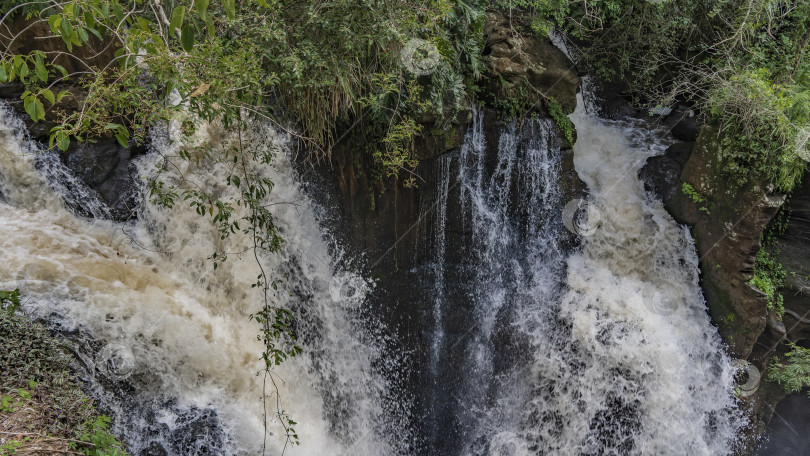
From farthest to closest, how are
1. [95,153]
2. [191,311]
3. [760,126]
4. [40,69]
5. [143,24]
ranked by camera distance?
[760,126], [95,153], [191,311], [143,24], [40,69]

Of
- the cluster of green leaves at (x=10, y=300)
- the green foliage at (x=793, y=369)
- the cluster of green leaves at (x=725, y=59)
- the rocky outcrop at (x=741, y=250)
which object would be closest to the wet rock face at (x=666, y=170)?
the rocky outcrop at (x=741, y=250)

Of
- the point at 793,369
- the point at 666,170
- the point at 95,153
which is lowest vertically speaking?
the point at 793,369

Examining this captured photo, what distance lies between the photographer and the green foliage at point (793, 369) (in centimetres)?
672

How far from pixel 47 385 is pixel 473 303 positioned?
4.33 metres

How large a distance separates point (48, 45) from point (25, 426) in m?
3.99

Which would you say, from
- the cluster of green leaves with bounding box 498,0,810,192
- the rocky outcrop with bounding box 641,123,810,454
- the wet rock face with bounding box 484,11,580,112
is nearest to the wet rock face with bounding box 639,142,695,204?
the rocky outcrop with bounding box 641,123,810,454

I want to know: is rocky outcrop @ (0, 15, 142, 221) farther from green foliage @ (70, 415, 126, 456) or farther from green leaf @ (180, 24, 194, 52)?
green leaf @ (180, 24, 194, 52)

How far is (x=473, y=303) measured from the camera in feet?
21.4

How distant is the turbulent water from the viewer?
17.9ft

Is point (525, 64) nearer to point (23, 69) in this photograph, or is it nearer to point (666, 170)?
point (666, 170)

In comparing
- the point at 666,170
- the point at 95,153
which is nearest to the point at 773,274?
the point at 666,170

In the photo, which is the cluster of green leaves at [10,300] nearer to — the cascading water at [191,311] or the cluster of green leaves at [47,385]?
the cluster of green leaves at [47,385]

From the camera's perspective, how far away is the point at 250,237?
A: 18.5 ft

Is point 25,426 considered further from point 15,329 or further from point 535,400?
point 535,400
